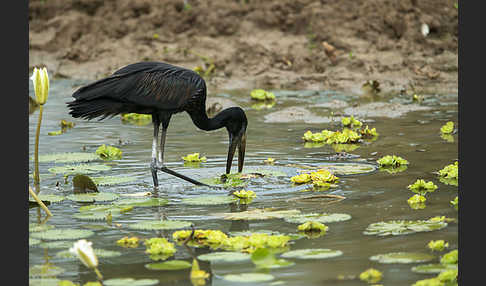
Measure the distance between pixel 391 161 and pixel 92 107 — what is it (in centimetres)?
301

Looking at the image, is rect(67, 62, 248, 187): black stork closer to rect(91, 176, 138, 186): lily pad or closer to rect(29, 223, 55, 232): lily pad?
rect(91, 176, 138, 186): lily pad

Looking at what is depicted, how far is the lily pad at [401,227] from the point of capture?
5902mm

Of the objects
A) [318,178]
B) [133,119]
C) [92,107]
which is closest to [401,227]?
[318,178]

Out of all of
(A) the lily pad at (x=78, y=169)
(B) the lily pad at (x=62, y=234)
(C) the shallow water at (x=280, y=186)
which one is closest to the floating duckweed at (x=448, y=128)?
(C) the shallow water at (x=280, y=186)

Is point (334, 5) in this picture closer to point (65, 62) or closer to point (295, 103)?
point (295, 103)

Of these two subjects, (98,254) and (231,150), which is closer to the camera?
(98,254)

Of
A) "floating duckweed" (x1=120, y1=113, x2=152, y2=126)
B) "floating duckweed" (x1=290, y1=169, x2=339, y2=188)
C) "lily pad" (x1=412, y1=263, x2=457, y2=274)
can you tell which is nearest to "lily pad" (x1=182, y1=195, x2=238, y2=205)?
"floating duckweed" (x1=290, y1=169, x2=339, y2=188)

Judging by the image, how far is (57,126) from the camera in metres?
11.5

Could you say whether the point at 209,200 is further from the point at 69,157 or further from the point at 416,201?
the point at 69,157

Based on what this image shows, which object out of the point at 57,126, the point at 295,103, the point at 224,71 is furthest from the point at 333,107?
the point at 57,126

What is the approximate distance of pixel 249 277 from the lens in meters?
4.91

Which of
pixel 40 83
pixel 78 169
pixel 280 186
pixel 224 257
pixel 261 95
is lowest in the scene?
pixel 224 257

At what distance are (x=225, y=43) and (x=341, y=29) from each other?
7.11 feet

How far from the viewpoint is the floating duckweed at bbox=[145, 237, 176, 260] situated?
18.0 feet
